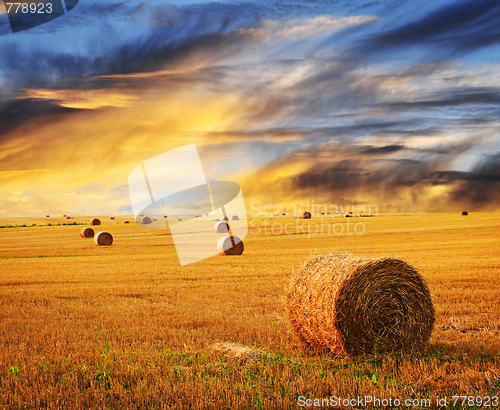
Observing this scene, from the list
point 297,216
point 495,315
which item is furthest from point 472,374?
point 297,216

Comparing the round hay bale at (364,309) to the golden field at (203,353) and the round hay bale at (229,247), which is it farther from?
the round hay bale at (229,247)

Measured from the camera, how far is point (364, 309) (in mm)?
8133

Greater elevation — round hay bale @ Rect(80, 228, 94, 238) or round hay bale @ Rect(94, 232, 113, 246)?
round hay bale @ Rect(94, 232, 113, 246)

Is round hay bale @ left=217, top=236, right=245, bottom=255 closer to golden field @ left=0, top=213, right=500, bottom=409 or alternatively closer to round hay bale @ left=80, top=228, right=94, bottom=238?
golden field @ left=0, top=213, right=500, bottom=409

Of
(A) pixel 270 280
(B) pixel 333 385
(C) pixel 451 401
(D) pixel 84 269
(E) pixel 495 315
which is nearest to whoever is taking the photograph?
(C) pixel 451 401

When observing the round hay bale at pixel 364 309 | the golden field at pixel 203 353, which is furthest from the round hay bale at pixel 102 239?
the round hay bale at pixel 364 309

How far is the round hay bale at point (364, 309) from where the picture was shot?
809 cm

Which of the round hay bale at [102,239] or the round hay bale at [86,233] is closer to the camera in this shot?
the round hay bale at [102,239]

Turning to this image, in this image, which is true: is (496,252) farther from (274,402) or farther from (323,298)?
(274,402)

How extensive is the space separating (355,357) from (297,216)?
71.9 metres

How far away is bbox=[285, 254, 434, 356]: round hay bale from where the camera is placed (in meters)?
8.09

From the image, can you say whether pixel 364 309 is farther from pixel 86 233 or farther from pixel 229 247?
pixel 86 233

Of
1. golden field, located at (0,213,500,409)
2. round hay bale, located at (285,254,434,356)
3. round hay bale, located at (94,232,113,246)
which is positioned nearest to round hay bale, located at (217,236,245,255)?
golden field, located at (0,213,500,409)

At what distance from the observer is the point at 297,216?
7950cm
